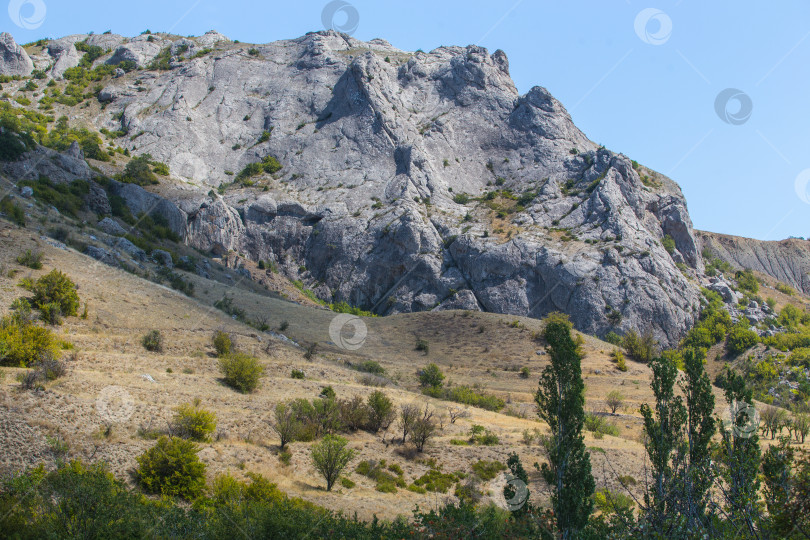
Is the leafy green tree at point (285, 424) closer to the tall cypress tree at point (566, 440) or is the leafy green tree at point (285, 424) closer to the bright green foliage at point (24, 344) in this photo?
the bright green foliage at point (24, 344)

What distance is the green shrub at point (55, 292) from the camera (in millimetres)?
19688

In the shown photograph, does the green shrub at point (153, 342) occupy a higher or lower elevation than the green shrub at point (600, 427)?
lower

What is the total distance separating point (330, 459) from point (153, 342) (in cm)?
1071

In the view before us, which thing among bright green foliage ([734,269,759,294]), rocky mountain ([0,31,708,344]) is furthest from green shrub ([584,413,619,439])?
bright green foliage ([734,269,759,294])

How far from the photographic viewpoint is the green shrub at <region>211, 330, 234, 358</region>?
22.3m

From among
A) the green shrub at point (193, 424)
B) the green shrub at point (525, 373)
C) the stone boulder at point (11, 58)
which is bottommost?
the green shrub at point (193, 424)

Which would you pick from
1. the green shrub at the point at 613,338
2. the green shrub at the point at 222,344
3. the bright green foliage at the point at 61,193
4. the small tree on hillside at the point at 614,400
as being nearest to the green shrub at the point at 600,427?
the small tree on hillside at the point at 614,400

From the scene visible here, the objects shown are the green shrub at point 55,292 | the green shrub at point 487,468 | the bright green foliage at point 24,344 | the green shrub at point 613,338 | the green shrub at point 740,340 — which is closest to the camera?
the bright green foliage at point 24,344

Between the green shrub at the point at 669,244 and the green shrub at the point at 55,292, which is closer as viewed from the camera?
the green shrub at the point at 55,292

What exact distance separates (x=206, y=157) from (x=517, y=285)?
48.9 meters

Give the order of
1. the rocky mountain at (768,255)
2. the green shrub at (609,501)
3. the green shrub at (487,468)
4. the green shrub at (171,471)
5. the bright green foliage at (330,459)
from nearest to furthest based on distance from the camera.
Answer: the green shrub at (171,471) → the green shrub at (609,501) → the bright green foliage at (330,459) → the green shrub at (487,468) → the rocky mountain at (768,255)

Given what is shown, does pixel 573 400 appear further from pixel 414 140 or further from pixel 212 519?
pixel 414 140

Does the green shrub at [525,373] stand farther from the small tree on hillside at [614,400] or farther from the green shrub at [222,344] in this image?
the green shrub at [222,344]

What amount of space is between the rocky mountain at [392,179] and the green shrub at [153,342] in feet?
101
